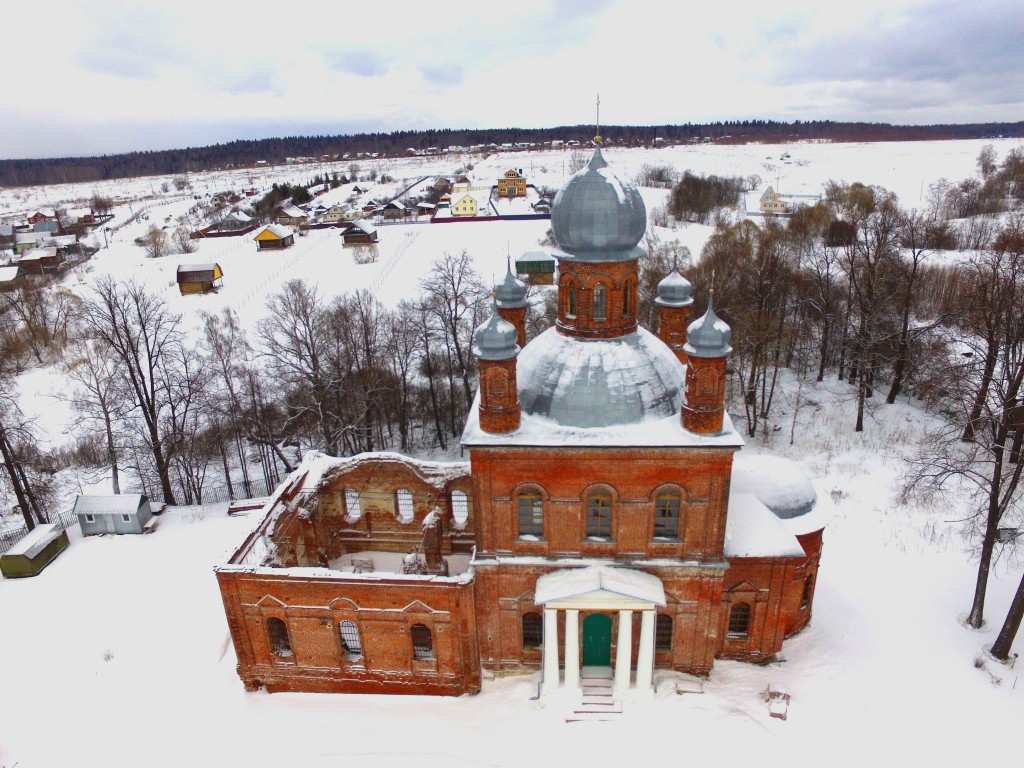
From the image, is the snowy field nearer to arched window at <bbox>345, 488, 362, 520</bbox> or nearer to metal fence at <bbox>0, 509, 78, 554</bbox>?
metal fence at <bbox>0, 509, 78, 554</bbox>

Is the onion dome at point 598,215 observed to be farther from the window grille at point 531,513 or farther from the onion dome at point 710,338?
the window grille at point 531,513

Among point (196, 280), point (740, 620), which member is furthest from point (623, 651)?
point (196, 280)

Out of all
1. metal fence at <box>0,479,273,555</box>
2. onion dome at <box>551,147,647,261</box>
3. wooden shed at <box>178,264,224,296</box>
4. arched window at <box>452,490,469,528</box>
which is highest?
onion dome at <box>551,147,647,261</box>

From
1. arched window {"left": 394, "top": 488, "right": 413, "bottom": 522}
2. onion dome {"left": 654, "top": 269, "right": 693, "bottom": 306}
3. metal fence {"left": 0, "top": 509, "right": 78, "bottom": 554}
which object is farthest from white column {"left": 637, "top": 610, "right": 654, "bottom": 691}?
metal fence {"left": 0, "top": 509, "right": 78, "bottom": 554}

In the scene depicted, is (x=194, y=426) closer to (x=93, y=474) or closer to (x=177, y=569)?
(x=93, y=474)

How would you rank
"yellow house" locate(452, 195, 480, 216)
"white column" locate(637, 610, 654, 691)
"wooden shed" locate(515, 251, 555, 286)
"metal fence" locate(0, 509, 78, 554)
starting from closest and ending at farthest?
"white column" locate(637, 610, 654, 691)
"metal fence" locate(0, 509, 78, 554)
"wooden shed" locate(515, 251, 555, 286)
"yellow house" locate(452, 195, 480, 216)

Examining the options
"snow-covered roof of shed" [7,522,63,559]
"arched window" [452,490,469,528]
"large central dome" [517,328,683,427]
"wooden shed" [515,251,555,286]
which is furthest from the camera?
"wooden shed" [515,251,555,286]

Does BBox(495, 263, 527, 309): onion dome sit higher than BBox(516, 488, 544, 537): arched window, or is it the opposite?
BBox(495, 263, 527, 309): onion dome

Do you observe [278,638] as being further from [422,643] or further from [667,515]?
[667,515]
